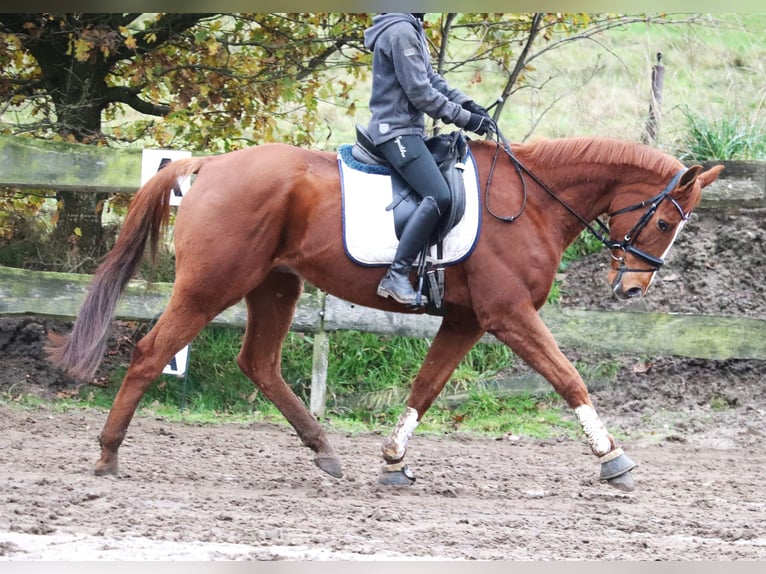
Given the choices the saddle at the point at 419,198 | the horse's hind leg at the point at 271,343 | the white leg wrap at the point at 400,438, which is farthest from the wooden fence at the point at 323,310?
the saddle at the point at 419,198

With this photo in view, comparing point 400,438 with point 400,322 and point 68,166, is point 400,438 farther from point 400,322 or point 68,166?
point 68,166

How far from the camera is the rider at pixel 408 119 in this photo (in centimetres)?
563

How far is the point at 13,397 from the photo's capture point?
8047mm

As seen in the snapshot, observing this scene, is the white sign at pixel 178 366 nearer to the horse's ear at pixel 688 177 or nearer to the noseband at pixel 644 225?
the noseband at pixel 644 225

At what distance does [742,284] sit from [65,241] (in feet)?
20.3

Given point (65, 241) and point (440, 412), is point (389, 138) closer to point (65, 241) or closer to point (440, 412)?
point (440, 412)

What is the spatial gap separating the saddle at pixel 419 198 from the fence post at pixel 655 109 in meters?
4.50

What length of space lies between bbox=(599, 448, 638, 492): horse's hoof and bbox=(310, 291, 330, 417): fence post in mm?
2867

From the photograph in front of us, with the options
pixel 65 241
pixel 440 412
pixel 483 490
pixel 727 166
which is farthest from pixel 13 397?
pixel 727 166

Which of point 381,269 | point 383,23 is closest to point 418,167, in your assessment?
point 381,269

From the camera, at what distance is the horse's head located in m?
5.81

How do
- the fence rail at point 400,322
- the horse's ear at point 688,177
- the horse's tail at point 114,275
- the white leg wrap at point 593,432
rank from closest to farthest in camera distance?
the white leg wrap at point 593,432 → the horse's ear at point 688,177 → the horse's tail at point 114,275 → the fence rail at point 400,322

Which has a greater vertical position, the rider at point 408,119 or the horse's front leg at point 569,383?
the rider at point 408,119

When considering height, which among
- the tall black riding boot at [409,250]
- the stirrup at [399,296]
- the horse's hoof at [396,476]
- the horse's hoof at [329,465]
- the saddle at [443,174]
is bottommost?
the horse's hoof at [329,465]
